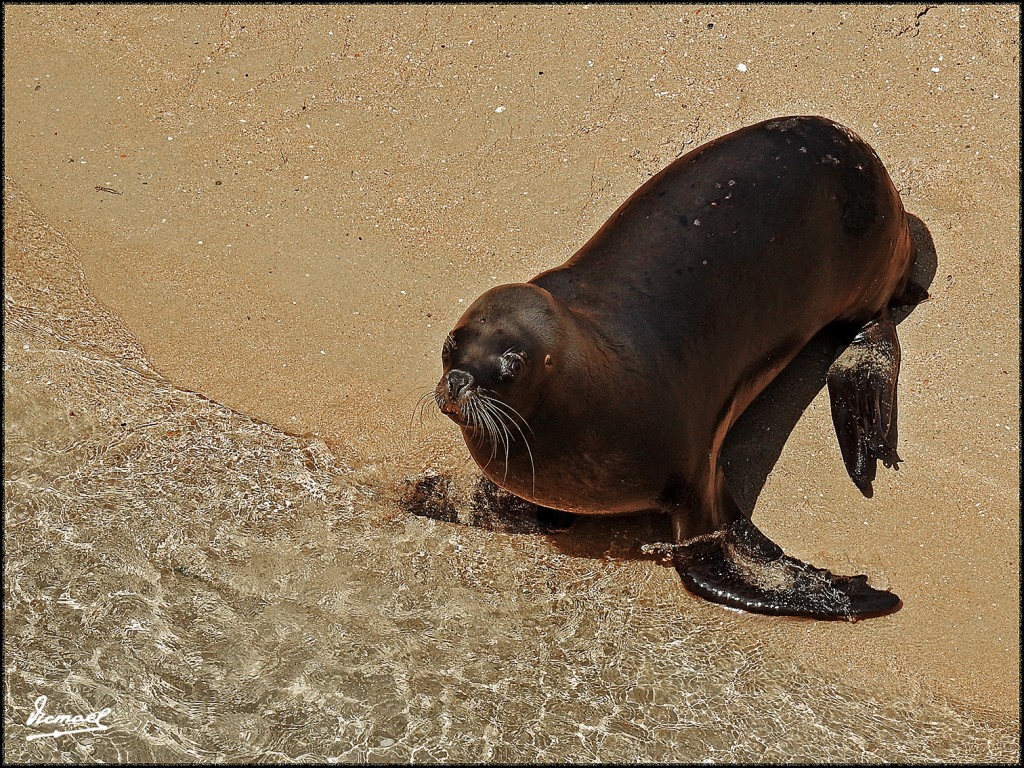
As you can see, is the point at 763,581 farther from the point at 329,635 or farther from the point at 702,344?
the point at 329,635

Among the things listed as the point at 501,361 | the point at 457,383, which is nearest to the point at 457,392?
the point at 457,383

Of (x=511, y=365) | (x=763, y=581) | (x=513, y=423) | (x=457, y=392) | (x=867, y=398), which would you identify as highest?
(x=867, y=398)

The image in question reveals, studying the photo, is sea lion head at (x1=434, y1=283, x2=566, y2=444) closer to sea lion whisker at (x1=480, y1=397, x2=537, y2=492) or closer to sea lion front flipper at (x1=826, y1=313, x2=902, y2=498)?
sea lion whisker at (x1=480, y1=397, x2=537, y2=492)

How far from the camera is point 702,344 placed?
4.76 metres

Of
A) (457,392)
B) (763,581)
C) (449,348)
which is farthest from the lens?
(763,581)

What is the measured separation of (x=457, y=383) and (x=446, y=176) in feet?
9.06

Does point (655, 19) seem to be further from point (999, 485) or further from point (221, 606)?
point (221, 606)

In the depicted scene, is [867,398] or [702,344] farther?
[867,398]

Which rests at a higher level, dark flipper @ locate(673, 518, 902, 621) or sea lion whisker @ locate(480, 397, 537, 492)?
sea lion whisker @ locate(480, 397, 537, 492)

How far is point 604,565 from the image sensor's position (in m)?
4.79

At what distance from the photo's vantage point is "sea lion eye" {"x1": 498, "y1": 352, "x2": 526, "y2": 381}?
3.89 m

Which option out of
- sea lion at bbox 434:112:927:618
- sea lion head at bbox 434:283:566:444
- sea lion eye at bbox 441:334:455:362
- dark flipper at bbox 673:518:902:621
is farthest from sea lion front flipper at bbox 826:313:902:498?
sea lion eye at bbox 441:334:455:362

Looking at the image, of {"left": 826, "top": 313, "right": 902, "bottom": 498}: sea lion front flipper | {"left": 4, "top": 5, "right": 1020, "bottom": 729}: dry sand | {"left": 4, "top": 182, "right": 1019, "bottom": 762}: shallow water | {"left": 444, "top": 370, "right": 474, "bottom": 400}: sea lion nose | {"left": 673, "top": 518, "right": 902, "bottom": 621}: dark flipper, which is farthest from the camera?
{"left": 4, "top": 5, "right": 1020, "bottom": 729}: dry sand

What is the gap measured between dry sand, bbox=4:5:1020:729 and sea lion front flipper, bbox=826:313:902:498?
0.08 meters
